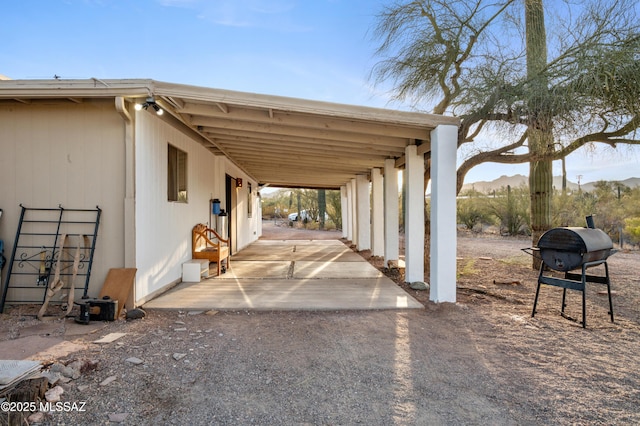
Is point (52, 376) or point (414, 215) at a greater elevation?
point (414, 215)

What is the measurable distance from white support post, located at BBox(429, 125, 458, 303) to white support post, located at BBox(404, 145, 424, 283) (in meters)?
0.95

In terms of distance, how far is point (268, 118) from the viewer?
4812 millimetres

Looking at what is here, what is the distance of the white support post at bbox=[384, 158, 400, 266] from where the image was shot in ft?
24.1

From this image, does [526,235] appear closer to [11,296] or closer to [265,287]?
[265,287]

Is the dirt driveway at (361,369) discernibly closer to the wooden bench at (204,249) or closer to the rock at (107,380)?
the rock at (107,380)

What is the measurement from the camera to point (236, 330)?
3.60 m

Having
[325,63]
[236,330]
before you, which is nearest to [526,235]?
[325,63]

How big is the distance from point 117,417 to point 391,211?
242 inches

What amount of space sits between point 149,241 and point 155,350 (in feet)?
6.32

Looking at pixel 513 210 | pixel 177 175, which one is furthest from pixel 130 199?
pixel 513 210

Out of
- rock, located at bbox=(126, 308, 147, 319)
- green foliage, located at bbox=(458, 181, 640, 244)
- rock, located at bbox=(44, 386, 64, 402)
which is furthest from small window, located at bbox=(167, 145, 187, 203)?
green foliage, located at bbox=(458, 181, 640, 244)

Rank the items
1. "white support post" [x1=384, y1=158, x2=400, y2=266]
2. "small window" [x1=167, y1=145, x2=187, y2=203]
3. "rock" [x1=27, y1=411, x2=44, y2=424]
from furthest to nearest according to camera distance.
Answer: "white support post" [x1=384, y1=158, x2=400, y2=266]
"small window" [x1=167, y1=145, x2=187, y2=203]
"rock" [x1=27, y1=411, x2=44, y2=424]

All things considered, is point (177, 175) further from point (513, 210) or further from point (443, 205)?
point (513, 210)

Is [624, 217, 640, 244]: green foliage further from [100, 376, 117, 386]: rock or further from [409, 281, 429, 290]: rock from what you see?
[100, 376, 117, 386]: rock
